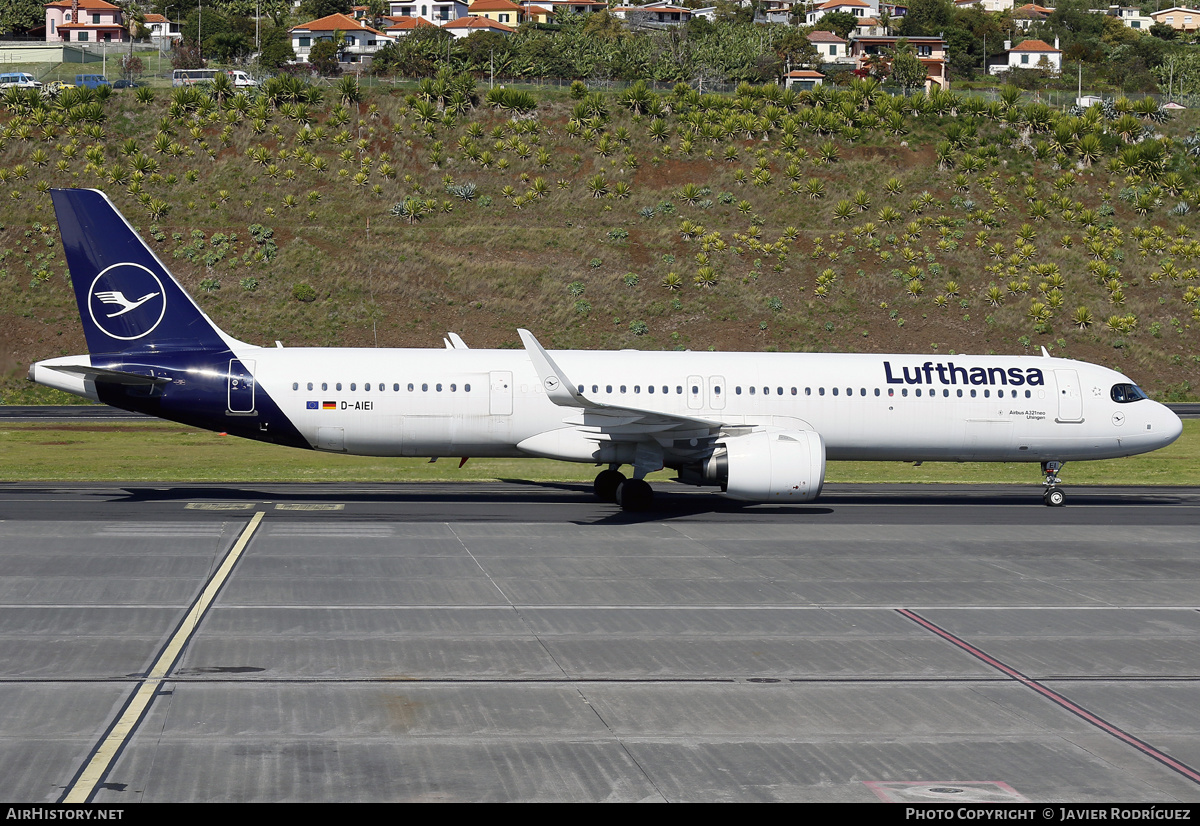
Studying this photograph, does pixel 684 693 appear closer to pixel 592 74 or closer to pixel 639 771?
pixel 639 771

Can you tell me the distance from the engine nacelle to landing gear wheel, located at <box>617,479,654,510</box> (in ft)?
7.88

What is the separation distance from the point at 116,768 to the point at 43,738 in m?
1.38

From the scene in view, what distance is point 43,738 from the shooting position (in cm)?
1291

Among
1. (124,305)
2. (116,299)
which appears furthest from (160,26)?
(124,305)

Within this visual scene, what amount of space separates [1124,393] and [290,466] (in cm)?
2474

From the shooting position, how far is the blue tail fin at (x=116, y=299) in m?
30.4

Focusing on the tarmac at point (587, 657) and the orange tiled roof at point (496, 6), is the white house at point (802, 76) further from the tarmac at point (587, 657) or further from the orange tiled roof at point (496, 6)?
the tarmac at point (587, 657)

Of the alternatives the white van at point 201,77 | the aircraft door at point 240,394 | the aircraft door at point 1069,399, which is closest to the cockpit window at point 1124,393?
the aircraft door at point 1069,399

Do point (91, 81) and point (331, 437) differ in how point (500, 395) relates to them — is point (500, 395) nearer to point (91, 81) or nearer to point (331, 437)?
point (331, 437)

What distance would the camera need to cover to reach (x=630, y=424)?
2934 centimetres

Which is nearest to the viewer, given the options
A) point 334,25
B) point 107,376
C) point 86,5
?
point 107,376

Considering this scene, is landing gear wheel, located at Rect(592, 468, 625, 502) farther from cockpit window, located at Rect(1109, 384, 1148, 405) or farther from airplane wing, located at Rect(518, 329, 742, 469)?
cockpit window, located at Rect(1109, 384, 1148, 405)

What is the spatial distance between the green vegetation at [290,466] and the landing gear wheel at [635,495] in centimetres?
682

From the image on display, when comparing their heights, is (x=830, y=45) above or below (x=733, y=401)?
above
